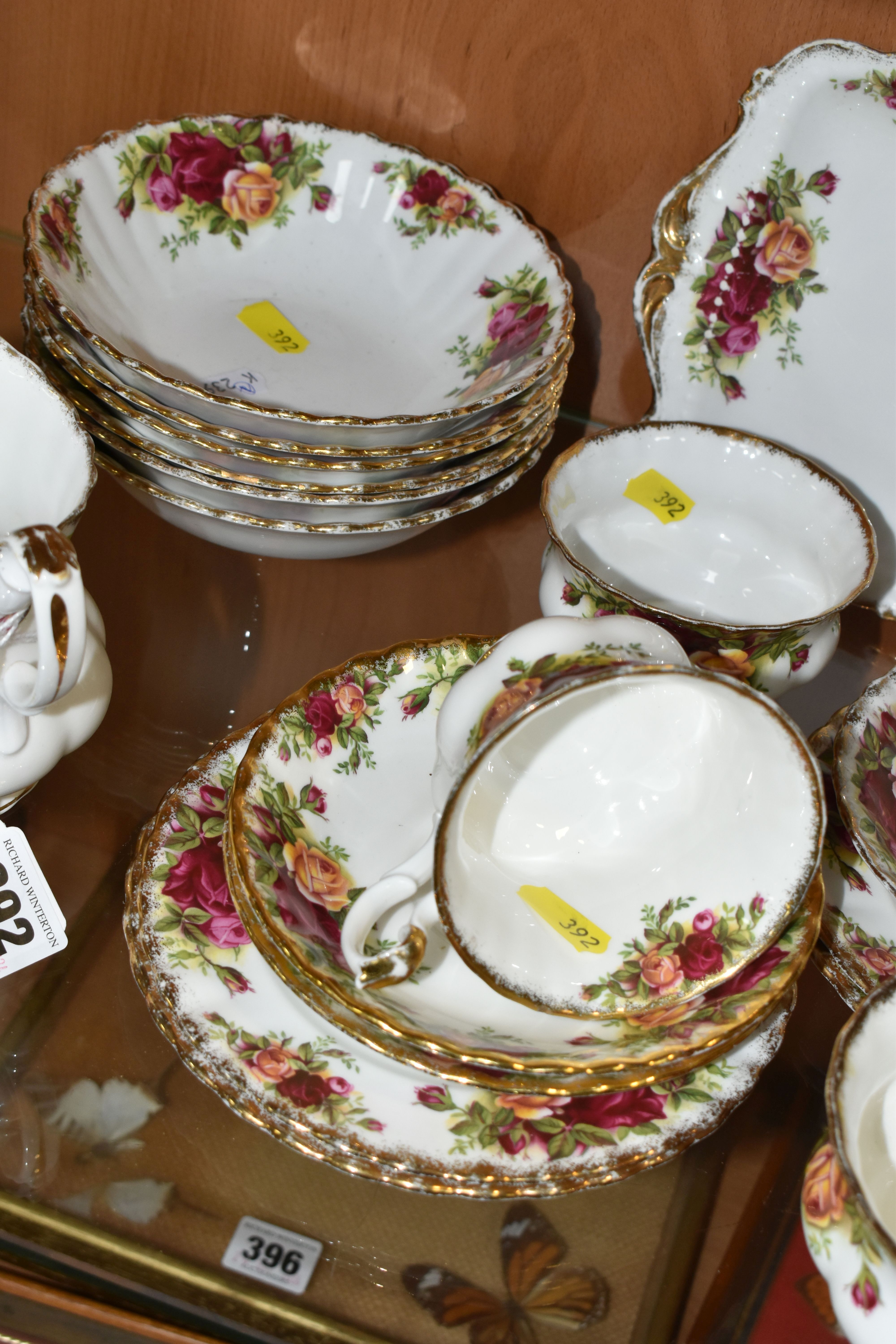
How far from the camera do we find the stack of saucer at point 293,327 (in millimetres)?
604

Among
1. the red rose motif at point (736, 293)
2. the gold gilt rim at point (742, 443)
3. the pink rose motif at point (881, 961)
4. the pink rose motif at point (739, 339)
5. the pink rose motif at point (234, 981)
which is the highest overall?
the red rose motif at point (736, 293)

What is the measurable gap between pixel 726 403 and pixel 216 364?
1.12 ft

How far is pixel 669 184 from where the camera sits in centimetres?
80

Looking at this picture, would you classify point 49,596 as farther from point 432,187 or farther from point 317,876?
point 432,187

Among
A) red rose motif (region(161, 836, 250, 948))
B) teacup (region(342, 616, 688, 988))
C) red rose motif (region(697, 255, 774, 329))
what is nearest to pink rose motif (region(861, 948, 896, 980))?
teacup (region(342, 616, 688, 988))

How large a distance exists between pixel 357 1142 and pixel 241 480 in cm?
32

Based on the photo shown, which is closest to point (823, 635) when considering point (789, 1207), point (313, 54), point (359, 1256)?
point (789, 1207)

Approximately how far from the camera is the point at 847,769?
0.57 m

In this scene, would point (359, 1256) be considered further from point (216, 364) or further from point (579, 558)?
point (216, 364)

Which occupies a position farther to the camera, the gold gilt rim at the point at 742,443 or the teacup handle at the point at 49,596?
the gold gilt rim at the point at 742,443

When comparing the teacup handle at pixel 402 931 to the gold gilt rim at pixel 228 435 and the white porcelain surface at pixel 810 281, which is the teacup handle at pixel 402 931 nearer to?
the gold gilt rim at pixel 228 435

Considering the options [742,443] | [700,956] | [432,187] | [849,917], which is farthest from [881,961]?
[432,187]

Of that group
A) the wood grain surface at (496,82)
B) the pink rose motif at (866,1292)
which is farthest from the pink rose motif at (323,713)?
the wood grain surface at (496,82)

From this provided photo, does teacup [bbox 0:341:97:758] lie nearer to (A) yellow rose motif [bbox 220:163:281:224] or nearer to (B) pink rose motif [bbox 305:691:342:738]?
(B) pink rose motif [bbox 305:691:342:738]
